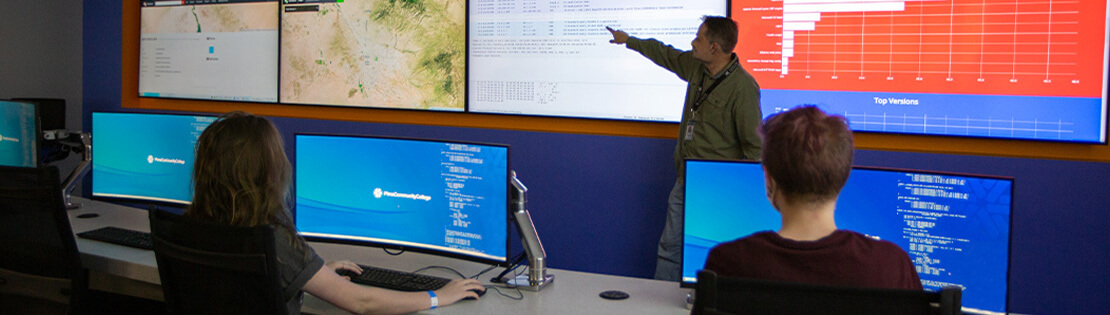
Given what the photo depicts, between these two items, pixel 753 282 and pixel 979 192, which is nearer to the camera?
pixel 753 282

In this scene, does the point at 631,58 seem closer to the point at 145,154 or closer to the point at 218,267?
the point at 145,154

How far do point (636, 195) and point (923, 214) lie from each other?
2421 mm

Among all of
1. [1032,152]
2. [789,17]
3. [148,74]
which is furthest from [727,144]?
[148,74]

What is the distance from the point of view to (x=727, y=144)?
11.8 feet

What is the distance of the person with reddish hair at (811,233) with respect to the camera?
136 cm

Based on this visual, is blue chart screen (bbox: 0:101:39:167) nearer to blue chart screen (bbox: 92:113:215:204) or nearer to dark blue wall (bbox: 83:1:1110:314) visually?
blue chart screen (bbox: 92:113:215:204)

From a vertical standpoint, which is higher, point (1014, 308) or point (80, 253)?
point (80, 253)

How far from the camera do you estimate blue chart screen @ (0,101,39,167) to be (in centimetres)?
338

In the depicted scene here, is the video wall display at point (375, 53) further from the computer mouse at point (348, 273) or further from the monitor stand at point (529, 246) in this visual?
the monitor stand at point (529, 246)

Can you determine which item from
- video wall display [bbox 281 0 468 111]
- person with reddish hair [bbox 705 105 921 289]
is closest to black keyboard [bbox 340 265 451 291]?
person with reddish hair [bbox 705 105 921 289]

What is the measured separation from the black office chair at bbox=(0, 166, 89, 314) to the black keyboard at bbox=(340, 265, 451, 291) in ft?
2.67

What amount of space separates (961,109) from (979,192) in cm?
192

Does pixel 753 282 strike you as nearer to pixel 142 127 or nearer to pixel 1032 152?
pixel 142 127

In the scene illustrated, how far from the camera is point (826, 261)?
4.46 feet
